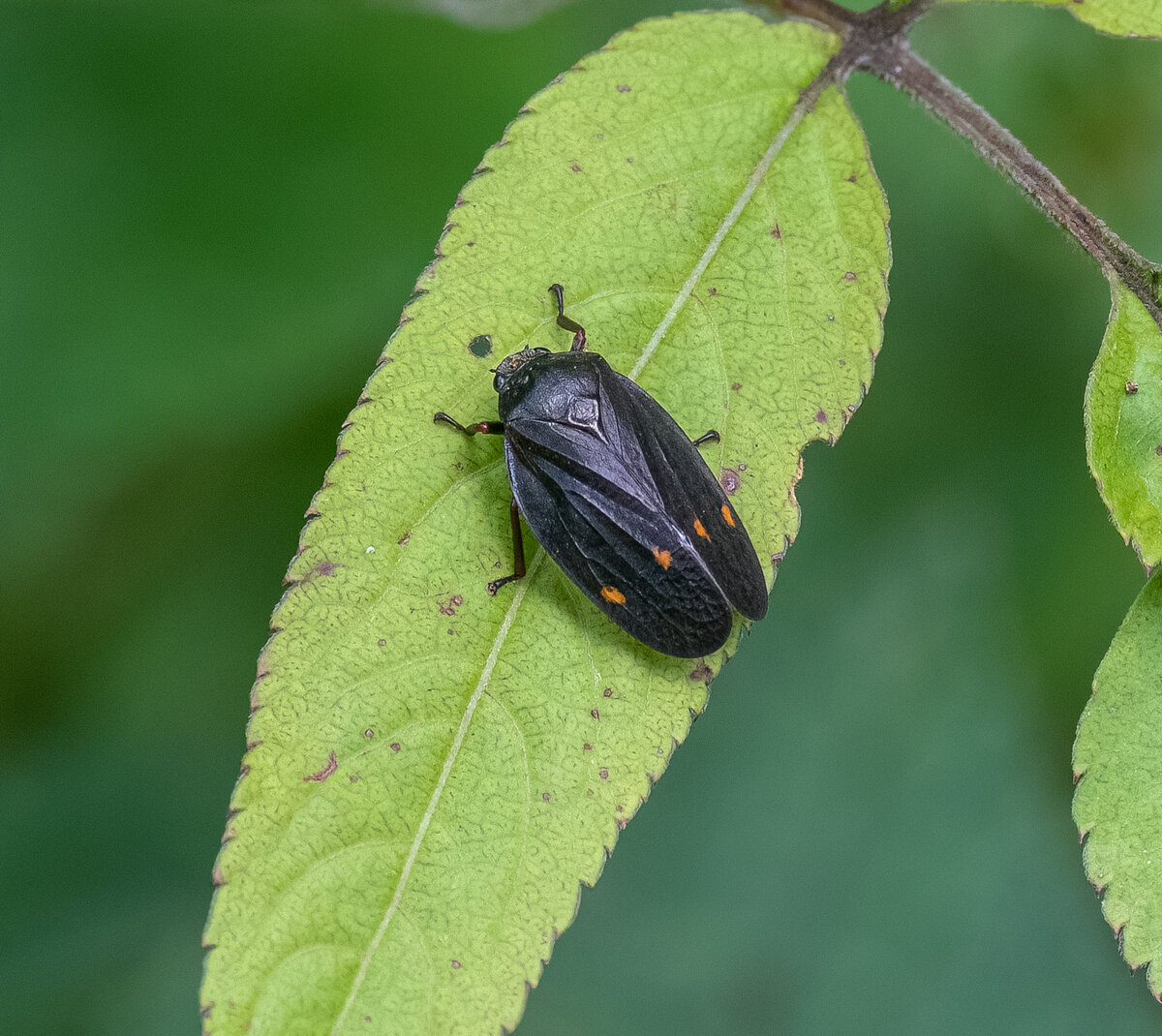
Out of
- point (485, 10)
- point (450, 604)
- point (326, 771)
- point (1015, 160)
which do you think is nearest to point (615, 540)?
point (450, 604)

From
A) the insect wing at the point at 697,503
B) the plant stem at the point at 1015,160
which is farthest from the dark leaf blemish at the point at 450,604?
the plant stem at the point at 1015,160

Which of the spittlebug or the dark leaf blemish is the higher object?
the spittlebug

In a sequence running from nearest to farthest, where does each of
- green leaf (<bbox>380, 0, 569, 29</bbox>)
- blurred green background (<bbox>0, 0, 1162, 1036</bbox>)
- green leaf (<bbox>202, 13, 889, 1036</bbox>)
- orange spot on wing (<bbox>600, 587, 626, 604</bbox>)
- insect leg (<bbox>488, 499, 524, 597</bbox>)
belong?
green leaf (<bbox>202, 13, 889, 1036</bbox>)
insect leg (<bbox>488, 499, 524, 597</bbox>)
orange spot on wing (<bbox>600, 587, 626, 604</bbox>)
green leaf (<bbox>380, 0, 569, 29</bbox>)
blurred green background (<bbox>0, 0, 1162, 1036</bbox>)

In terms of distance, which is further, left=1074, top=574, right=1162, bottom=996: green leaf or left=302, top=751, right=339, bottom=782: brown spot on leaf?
left=1074, top=574, right=1162, bottom=996: green leaf

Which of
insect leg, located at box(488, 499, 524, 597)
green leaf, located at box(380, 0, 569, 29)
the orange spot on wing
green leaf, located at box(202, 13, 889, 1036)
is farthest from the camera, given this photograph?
green leaf, located at box(380, 0, 569, 29)

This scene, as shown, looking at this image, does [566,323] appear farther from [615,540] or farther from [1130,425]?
[1130,425]

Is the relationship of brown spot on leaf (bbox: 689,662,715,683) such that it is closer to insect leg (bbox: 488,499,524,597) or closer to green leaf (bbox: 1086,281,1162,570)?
insect leg (bbox: 488,499,524,597)

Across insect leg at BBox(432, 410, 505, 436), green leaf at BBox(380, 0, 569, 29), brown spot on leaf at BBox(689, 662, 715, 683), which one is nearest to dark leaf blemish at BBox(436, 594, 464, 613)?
insect leg at BBox(432, 410, 505, 436)

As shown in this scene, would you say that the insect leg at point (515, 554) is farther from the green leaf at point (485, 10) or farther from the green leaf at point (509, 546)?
the green leaf at point (485, 10)

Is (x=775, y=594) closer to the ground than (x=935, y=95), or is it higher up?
closer to the ground
